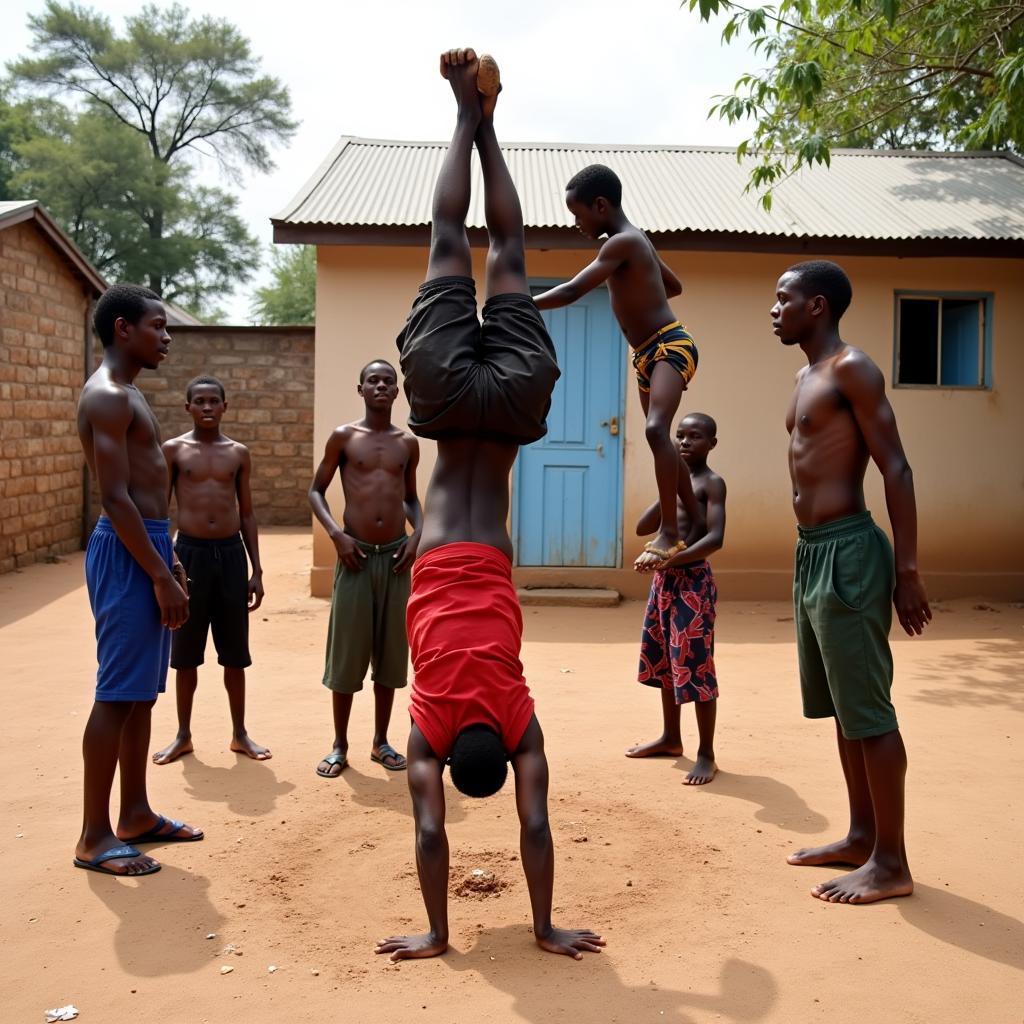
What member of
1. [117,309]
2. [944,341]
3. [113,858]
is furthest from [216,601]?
[944,341]

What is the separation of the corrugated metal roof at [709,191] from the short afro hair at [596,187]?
15.9 ft

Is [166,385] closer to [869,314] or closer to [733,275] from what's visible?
[733,275]

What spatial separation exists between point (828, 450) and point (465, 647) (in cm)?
151

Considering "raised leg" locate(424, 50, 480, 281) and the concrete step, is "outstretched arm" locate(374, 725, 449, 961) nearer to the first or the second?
"raised leg" locate(424, 50, 480, 281)

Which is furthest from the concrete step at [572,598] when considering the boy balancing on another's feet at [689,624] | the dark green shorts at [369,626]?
the dark green shorts at [369,626]

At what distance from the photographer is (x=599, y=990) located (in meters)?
2.92

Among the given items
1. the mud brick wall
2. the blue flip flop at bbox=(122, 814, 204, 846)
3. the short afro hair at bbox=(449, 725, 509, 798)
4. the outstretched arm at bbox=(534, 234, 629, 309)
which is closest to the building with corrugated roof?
the mud brick wall

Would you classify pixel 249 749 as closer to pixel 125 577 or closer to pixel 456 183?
pixel 125 577

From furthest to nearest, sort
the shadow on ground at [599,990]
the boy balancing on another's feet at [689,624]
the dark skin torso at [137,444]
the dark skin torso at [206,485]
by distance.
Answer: the dark skin torso at [206,485] < the boy balancing on another's feet at [689,624] < the dark skin torso at [137,444] < the shadow on ground at [599,990]

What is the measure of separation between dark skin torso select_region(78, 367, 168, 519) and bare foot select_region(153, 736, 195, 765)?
1608 millimetres

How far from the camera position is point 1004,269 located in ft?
32.6

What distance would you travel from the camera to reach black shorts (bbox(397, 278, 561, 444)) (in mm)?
3197

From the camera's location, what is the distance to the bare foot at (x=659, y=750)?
17.0 ft

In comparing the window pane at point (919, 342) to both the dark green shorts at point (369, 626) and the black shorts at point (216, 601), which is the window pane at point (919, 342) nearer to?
the dark green shorts at point (369, 626)
